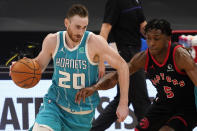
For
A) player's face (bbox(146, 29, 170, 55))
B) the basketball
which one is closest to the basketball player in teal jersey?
the basketball

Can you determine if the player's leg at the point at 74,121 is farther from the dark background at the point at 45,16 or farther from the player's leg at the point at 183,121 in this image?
the dark background at the point at 45,16

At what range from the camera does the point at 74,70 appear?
13.6ft

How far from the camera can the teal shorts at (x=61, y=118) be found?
4.06 meters

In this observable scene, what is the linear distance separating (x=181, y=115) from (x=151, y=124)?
0.30 meters

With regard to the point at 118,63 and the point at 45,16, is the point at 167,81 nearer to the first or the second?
the point at 118,63

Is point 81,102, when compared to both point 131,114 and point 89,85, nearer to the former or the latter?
point 89,85

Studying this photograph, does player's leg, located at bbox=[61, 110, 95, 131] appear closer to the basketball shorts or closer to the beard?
the basketball shorts

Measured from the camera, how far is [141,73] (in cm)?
528

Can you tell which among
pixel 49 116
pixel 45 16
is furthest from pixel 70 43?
pixel 45 16

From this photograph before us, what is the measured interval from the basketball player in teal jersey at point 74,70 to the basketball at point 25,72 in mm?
126

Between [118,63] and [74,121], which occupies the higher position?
[118,63]

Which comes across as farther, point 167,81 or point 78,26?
point 167,81

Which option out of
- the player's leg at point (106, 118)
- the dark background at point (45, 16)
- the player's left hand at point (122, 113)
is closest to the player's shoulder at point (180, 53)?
the player's left hand at point (122, 113)

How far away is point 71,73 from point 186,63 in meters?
1.02
